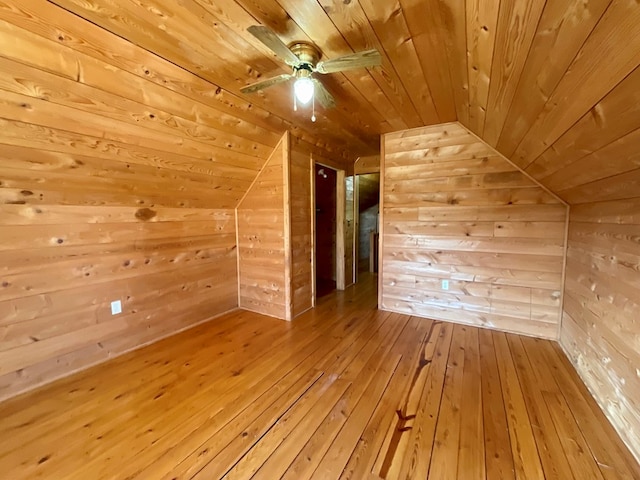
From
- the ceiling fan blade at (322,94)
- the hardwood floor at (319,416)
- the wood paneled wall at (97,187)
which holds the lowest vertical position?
the hardwood floor at (319,416)

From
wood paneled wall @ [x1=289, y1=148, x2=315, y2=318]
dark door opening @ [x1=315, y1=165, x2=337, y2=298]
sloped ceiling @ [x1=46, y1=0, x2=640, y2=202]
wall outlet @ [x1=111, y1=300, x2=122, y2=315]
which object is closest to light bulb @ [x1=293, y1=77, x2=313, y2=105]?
sloped ceiling @ [x1=46, y1=0, x2=640, y2=202]

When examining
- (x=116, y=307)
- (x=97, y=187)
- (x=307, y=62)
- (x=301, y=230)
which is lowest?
(x=116, y=307)

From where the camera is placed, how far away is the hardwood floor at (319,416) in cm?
138

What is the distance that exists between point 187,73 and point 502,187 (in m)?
2.90

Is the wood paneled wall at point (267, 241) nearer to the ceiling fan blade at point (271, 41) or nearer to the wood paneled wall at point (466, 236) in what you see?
the wood paneled wall at point (466, 236)

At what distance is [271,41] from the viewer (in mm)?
1280

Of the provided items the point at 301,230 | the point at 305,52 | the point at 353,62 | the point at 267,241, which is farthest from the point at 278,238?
the point at 353,62

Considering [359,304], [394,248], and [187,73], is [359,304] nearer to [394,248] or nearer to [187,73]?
[394,248]

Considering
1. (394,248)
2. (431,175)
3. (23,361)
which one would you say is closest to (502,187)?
(431,175)

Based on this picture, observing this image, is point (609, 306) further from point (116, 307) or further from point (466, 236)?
point (116, 307)

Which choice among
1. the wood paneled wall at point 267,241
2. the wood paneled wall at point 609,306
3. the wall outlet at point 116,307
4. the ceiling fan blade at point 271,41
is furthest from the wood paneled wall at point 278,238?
the wood paneled wall at point 609,306

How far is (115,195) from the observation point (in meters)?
2.30

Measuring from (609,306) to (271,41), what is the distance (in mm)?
2480

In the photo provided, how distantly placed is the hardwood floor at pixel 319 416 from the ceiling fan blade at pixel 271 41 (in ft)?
6.62
